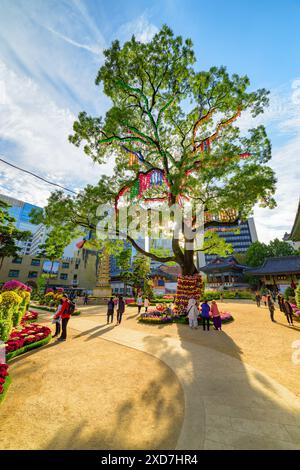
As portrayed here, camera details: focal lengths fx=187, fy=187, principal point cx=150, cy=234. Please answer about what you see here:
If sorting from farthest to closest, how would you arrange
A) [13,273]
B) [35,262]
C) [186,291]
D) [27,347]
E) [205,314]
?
[35,262]
[13,273]
[186,291]
[205,314]
[27,347]

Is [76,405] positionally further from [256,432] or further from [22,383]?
[256,432]

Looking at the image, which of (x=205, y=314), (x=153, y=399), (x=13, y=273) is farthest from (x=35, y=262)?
(x=153, y=399)

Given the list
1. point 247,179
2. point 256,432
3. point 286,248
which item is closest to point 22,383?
point 256,432

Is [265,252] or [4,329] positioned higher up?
[265,252]

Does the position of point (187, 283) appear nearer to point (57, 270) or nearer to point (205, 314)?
point (205, 314)

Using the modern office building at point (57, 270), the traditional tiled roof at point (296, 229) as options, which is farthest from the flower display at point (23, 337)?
the modern office building at point (57, 270)

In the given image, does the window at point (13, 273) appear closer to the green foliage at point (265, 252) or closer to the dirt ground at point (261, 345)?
the dirt ground at point (261, 345)

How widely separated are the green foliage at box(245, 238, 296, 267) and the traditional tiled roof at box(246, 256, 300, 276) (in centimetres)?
1449

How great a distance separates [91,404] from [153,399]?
1.15 m

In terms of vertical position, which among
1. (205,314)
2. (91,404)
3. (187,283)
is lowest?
(91,404)

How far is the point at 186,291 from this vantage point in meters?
13.0

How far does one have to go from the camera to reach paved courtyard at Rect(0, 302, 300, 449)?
8.39ft

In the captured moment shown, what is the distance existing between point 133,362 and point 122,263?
2833 cm
